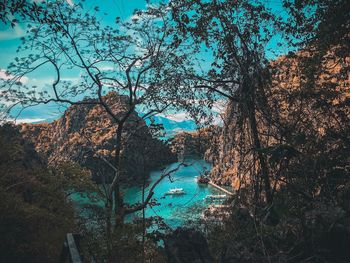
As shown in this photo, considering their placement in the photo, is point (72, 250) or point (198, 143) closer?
point (72, 250)

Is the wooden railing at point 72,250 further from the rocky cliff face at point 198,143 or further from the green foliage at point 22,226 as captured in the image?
the rocky cliff face at point 198,143

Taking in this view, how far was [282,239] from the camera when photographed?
5.42 m

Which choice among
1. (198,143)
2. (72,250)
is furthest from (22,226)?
(72,250)

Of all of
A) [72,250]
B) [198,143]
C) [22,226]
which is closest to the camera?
[72,250]

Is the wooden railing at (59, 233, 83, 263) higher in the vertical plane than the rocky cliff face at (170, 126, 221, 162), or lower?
lower

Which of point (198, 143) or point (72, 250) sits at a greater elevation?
point (198, 143)

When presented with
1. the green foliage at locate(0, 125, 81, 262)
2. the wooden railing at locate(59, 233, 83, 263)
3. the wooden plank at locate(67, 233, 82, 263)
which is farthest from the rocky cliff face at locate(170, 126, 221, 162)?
the wooden plank at locate(67, 233, 82, 263)

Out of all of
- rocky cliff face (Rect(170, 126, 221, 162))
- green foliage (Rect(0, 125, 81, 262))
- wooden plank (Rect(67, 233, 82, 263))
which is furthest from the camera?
rocky cliff face (Rect(170, 126, 221, 162))

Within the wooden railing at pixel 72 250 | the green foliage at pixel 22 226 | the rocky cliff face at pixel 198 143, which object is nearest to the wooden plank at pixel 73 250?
the wooden railing at pixel 72 250

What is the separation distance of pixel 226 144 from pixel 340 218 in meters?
2.64

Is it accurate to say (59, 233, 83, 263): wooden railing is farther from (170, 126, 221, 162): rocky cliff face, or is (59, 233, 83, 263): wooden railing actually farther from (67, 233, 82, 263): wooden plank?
(170, 126, 221, 162): rocky cliff face

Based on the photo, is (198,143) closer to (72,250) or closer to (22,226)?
(22,226)

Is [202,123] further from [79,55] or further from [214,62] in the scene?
[79,55]

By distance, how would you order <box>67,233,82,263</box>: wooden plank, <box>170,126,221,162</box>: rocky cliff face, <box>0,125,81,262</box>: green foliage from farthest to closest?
<box>170,126,221,162</box>: rocky cliff face, <box>0,125,81,262</box>: green foliage, <box>67,233,82,263</box>: wooden plank
